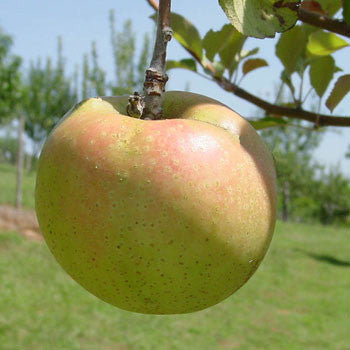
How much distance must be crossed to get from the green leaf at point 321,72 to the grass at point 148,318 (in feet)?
9.51

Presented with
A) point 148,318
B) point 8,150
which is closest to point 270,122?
point 148,318

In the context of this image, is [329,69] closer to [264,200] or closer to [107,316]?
[264,200]

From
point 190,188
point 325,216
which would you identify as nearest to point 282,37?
point 190,188

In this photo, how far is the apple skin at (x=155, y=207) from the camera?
1.37 feet

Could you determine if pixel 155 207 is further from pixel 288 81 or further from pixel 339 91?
pixel 288 81

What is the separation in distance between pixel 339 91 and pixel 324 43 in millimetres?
84

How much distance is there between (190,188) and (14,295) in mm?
3832

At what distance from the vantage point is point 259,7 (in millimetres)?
470

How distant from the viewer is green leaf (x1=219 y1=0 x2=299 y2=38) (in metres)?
0.45

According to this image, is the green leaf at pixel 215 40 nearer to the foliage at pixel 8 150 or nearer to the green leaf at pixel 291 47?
the green leaf at pixel 291 47

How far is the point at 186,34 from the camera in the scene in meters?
0.78

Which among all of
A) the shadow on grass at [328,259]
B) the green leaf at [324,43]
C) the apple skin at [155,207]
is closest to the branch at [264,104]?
the green leaf at [324,43]

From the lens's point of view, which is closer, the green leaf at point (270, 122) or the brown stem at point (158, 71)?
the brown stem at point (158, 71)

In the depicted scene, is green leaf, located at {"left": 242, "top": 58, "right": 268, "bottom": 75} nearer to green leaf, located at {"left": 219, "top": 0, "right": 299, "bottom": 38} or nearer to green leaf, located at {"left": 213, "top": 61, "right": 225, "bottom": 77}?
green leaf, located at {"left": 213, "top": 61, "right": 225, "bottom": 77}
